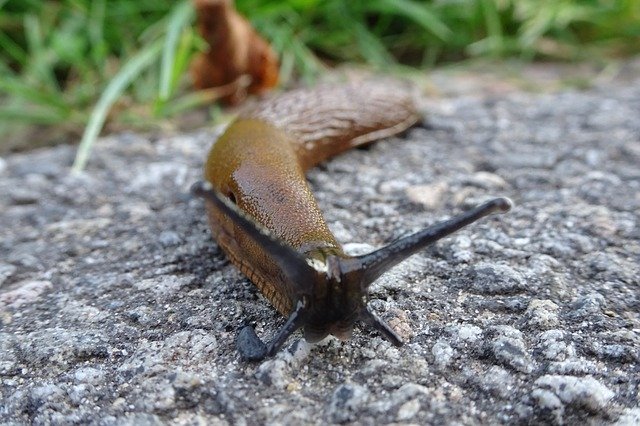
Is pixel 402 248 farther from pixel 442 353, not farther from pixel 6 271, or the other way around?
pixel 6 271

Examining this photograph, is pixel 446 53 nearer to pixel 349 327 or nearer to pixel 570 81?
pixel 570 81

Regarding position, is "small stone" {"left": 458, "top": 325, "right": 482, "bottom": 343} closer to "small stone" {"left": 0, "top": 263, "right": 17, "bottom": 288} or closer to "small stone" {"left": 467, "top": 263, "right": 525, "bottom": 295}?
"small stone" {"left": 467, "top": 263, "right": 525, "bottom": 295}

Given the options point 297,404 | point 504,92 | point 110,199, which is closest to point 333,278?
point 297,404

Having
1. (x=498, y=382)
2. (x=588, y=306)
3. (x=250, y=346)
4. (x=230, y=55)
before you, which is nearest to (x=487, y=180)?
(x=588, y=306)

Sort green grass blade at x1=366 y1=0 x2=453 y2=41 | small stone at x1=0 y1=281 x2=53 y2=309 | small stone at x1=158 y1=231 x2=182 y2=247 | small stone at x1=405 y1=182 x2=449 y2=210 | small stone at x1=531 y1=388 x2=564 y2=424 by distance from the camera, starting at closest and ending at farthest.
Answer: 1. small stone at x1=531 y1=388 x2=564 y2=424
2. small stone at x1=0 y1=281 x2=53 y2=309
3. small stone at x1=158 y1=231 x2=182 y2=247
4. small stone at x1=405 y1=182 x2=449 y2=210
5. green grass blade at x1=366 y1=0 x2=453 y2=41

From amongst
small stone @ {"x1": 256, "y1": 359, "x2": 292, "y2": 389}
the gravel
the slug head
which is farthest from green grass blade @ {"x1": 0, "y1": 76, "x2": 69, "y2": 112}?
small stone @ {"x1": 256, "y1": 359, "x2": 292, "y2": 389}

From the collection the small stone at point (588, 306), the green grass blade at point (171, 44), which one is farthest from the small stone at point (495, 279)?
the green grass blade at point (171, 44)

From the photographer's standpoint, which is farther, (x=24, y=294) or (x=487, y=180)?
(x=487, y=180)
